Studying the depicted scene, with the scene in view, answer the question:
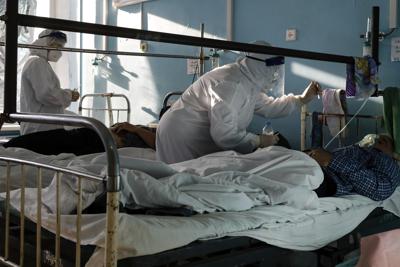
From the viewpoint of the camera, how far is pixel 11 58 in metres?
1.75

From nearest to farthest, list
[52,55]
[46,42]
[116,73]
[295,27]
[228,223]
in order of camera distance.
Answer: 1. [228,223]
2. [295,27]
3. [46,42]
4. [52,55]
5. [116,73]

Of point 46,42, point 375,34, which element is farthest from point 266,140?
point 46,42

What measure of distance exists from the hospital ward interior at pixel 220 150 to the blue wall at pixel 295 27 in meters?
0.01

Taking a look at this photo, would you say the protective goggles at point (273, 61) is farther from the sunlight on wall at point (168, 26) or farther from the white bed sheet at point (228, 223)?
the sunlight on wall at point (168, 26)

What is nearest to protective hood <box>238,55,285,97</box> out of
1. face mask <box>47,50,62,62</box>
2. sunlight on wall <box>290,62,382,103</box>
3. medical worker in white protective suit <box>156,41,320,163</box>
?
medical worker in white protective suit <box>156,41,320,163</box>

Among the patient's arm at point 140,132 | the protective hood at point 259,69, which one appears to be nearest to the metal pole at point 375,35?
the protective hood at point 259,69

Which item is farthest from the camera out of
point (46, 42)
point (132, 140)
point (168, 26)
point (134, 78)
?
point (134, 78)

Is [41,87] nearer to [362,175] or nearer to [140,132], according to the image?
[140,132]

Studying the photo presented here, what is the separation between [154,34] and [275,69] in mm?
982

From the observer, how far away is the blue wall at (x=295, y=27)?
3406mm

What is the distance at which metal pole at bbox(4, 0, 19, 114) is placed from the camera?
171cm

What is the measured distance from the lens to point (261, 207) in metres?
1.94

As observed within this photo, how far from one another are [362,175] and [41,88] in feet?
8.21

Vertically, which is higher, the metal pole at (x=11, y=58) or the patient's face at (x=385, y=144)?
the metal pole at (x=11, y=58)
